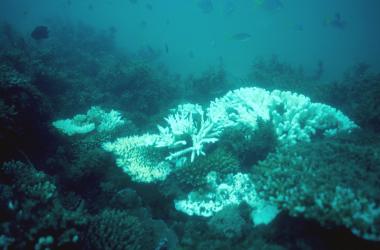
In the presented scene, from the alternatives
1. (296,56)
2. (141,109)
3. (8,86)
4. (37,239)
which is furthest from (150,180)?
(296,56)

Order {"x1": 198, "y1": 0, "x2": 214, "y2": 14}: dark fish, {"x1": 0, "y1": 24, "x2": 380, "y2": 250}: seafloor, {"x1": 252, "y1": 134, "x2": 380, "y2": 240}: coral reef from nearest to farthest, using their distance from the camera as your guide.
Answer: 1. {"x1": 252, "y1": 134, "x2": 380, "y2": 240}: coral reef
2. {"x1": 0, "y1": 24, "x2": 380, "y2": 250}: seafloor
3. {"x1": 198, "y1": 0, "x2": 214, "y2": 14}: dark fish

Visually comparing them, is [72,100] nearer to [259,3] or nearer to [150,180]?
[150,180]

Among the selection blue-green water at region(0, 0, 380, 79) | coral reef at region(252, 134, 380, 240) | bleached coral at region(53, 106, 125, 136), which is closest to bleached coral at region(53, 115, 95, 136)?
bleached coral at region(53, 106, 125, 136)

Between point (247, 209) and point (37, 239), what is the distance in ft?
9.00

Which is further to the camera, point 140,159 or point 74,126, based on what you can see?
point 74,126

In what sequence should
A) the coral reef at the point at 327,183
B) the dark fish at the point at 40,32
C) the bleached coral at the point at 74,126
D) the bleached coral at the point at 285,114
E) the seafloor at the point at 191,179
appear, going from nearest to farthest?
the coral reef at the point at 327,183, the seafloor at the point at 191,179, the bleached coral at the point at 285,114, the bleached coral at the point at 74,126, the dark fish at the point at 40,32

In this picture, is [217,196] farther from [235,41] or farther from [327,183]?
[235,41]

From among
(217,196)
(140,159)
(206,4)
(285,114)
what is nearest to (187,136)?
(140,159)

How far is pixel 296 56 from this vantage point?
36094 mm

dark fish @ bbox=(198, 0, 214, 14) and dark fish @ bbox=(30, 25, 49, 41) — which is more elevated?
dark fish @ bbox=(198, 0, 214, 14)

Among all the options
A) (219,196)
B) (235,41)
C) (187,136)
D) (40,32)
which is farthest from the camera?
(235,41)

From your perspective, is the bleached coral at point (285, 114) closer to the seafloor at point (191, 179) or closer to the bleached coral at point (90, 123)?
the seafloor at point (191, 179)

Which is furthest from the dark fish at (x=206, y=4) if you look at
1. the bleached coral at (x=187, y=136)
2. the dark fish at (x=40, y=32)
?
the bleached coral at (x=187, y=136)

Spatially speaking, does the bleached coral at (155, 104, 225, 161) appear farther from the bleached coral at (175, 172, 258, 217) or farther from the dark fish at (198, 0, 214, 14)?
the dark fish at (198, 0, 214, 14)
